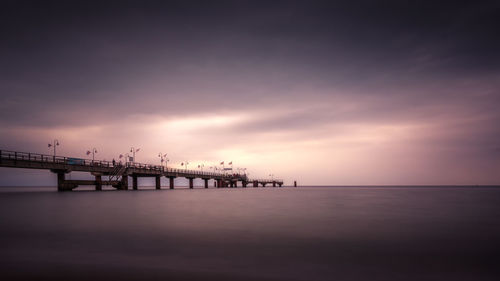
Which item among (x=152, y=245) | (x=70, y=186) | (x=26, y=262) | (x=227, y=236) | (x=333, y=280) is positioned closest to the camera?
(x=333, y=280)

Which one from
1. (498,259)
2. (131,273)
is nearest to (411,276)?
(498,259)

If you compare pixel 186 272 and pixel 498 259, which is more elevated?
pixel 186 272

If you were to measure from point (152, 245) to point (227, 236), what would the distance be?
3.11 meters

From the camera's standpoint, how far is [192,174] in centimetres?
9469

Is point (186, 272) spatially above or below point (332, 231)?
above

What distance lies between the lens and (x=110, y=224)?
1462cm

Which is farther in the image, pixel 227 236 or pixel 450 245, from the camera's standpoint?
pixel 227 236

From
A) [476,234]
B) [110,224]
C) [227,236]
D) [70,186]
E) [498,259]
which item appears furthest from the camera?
[70,186]

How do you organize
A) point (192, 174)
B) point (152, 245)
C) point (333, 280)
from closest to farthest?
point (333, 280), point (152, 245), point (192, 174)

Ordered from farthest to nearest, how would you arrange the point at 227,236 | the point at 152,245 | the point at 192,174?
the point at 192,174
the point at 227,236
the point at 152,245

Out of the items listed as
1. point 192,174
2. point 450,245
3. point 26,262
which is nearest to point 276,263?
point 26,262

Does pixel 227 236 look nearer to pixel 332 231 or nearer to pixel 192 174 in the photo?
pixel 332 231

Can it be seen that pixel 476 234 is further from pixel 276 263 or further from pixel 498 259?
pixel 276 263

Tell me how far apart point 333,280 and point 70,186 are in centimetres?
5878
